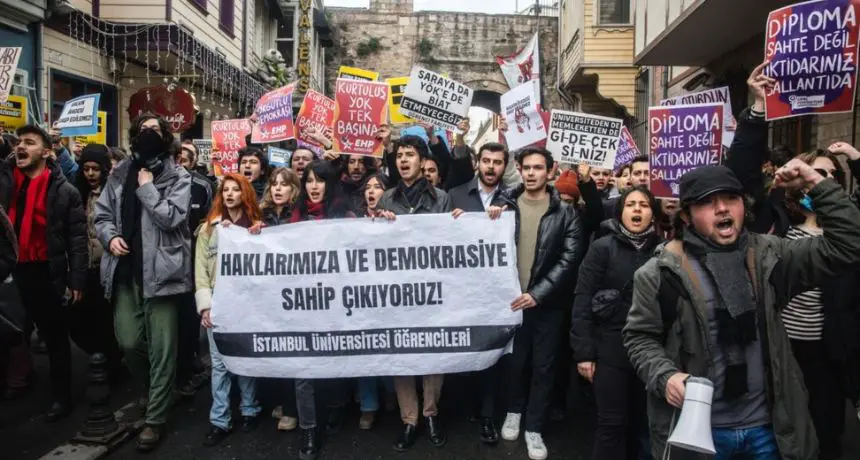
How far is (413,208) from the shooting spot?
16.5 feet

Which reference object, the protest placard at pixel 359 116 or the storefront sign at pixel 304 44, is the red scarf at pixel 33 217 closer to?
the protest placard at pixel 359 116

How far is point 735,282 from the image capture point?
2.54 metres

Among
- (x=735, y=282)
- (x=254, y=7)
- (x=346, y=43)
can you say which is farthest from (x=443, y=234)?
(x=346, y=43)

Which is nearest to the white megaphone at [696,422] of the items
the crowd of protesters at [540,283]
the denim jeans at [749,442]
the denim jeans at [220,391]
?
the crowd of protesters at [540,283]

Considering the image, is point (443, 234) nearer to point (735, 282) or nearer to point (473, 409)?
point (473, 409)

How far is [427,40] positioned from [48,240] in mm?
24791

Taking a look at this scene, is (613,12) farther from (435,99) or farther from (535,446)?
(535,446)

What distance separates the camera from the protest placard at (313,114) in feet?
27.7

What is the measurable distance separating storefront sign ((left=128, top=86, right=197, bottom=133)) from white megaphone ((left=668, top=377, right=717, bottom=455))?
1043 centimetres

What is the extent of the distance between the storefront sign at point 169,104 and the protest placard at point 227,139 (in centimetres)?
209

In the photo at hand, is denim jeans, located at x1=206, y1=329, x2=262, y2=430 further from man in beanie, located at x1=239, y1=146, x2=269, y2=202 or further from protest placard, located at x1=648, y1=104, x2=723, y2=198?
protest placard, located at x1=648, y1=104, x2=723, y2=198

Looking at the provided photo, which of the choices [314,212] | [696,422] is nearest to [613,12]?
[314,212]

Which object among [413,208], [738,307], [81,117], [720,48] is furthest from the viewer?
[720,48]

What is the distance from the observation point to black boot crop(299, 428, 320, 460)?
14.8 ft
